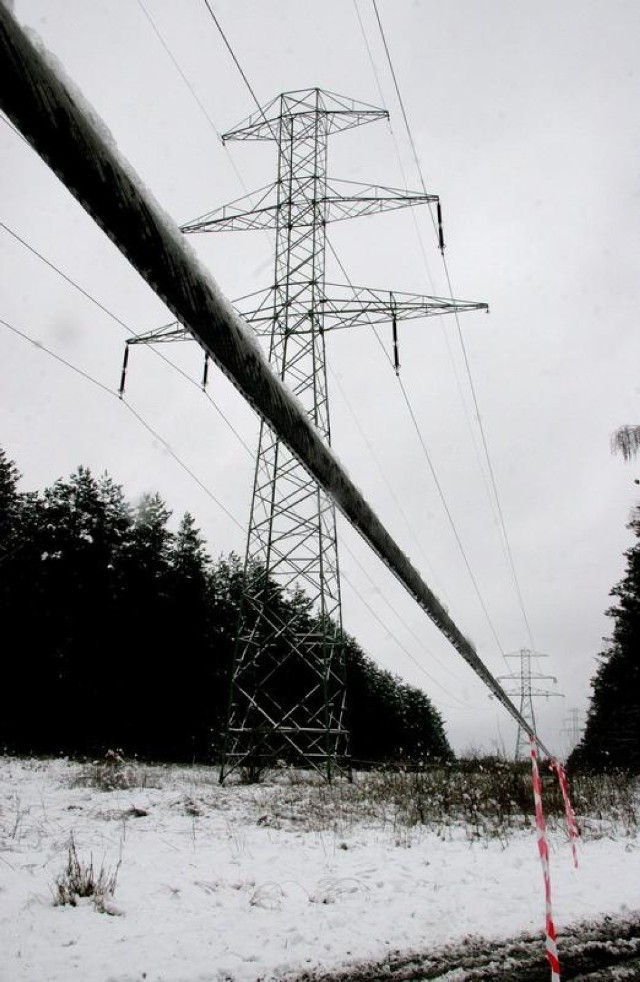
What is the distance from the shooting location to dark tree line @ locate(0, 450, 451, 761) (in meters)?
27.2

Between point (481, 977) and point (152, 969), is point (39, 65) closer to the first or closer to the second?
point (152, 969)

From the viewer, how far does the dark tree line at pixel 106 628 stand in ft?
89.2

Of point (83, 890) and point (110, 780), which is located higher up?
point (83, 890)

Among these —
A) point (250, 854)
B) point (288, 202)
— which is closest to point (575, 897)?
point (250, 854)

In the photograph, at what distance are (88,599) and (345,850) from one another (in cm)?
2543

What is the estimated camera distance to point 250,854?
21.4 feet

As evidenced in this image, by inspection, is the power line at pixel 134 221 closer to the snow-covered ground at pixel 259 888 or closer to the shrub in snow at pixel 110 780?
the snow-covered ground at pixel 259 888

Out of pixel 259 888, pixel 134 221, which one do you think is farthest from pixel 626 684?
pixel 134 221

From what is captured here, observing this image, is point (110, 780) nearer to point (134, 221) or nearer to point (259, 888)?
point (259, 888)

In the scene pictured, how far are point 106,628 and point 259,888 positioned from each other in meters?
26.2

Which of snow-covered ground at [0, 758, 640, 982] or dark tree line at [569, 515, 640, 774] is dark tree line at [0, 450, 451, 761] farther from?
snow-covered ground at [0, 758, 640, 982]

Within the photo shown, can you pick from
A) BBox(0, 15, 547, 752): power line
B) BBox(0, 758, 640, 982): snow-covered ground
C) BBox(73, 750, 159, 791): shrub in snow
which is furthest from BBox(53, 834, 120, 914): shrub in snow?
BBox(73, 750, 159, 791): shrub in snow

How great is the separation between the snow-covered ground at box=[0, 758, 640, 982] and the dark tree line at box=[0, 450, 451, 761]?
673 inches

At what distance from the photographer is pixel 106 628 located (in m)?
29.0
